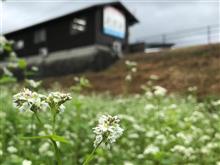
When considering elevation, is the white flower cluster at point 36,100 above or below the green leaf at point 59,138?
above

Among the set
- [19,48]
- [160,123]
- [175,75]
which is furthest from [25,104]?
[19,48]

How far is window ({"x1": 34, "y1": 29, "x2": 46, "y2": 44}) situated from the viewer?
36.1 meters

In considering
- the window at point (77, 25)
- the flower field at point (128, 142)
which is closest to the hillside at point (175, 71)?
the window at point (77, 25)

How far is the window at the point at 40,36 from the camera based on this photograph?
3606cm

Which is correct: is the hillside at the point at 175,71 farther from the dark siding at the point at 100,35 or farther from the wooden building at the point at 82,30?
the wooden building at the point at 82,30

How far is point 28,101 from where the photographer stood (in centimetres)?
171

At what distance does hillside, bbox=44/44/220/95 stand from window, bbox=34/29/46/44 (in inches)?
429

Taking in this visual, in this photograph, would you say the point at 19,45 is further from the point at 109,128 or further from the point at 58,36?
the point at 109,128

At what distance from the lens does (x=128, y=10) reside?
33.6m

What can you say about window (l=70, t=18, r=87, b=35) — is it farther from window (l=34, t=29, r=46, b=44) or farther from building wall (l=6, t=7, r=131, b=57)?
window (l=34, t=29, r=46, b=44)

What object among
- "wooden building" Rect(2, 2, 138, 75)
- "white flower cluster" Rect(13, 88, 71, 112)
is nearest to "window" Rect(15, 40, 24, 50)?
"wooden building" Rect(2, 2, 138, 75)

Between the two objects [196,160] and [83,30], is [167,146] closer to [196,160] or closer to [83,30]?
[196,160]

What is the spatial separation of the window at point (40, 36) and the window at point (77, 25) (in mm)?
4119

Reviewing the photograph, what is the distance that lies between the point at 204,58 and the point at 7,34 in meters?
25.6
